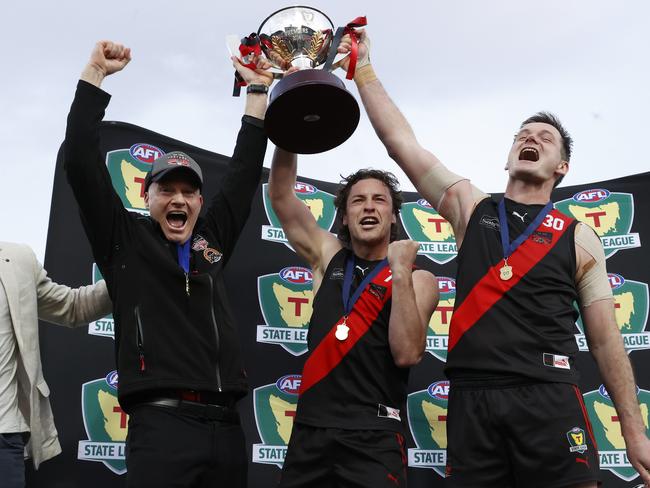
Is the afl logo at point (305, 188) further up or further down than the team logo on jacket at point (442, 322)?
further up

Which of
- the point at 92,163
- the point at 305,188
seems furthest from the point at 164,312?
the point at 305,188

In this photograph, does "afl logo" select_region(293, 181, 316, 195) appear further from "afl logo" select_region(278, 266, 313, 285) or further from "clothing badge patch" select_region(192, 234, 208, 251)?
"clothing badge patch" select_region(192, 234, 208, 251)

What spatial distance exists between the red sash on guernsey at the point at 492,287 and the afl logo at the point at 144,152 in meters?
2.28

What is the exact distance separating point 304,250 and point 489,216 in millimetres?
1090

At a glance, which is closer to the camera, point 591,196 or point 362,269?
point 362,269

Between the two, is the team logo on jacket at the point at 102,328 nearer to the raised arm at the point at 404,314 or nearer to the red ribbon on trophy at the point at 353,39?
the raised arm at the point at 404,314

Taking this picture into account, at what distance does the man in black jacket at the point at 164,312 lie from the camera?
2.89 m

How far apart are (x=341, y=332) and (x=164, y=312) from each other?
0.82m

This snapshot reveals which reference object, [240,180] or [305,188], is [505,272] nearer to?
[240,180]

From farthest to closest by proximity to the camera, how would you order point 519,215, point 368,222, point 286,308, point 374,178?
point 286,308 < point 374,178 < point 368,222 < point 519,215

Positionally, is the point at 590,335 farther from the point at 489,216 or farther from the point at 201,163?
the point at 201,163

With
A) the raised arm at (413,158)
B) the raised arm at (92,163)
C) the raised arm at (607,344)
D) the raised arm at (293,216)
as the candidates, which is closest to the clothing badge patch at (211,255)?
the raised arm at (92,163)

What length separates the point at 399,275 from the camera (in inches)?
132

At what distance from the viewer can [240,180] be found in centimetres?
362
